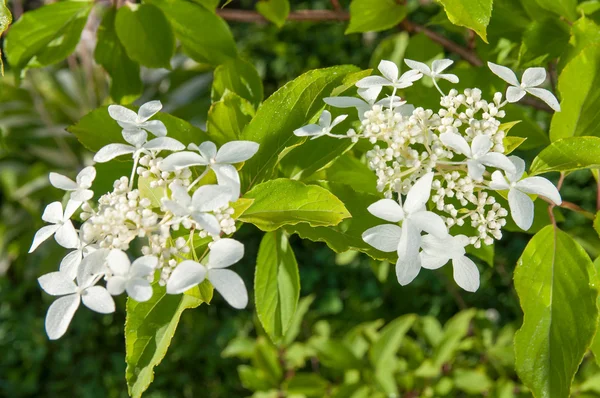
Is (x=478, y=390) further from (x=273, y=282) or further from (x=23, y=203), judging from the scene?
(x=23, y=203)

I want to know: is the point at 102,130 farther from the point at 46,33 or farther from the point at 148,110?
the point at 46,33

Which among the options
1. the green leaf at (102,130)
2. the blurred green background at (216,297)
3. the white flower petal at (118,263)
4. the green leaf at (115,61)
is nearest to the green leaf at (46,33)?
the green leaf at (115,61)

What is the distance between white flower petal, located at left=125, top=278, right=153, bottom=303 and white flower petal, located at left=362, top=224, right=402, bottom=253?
0.21 meters

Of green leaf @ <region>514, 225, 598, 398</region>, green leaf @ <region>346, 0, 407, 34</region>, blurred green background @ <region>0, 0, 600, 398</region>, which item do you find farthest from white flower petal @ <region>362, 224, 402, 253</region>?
blurred green background @ <region>0, 0, 600, 398</region>

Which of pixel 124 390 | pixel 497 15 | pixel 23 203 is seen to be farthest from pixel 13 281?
pixel 497 15

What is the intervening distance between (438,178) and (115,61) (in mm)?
624

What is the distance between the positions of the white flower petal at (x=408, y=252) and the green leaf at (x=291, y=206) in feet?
0.21

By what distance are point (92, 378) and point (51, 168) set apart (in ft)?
3.12

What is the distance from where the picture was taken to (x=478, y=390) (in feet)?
4.37

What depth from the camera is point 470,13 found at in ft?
1.98

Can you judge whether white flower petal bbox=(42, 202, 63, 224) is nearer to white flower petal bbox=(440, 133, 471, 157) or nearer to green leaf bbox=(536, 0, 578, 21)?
white flower petal bbox=(440, 133, 471, 157)

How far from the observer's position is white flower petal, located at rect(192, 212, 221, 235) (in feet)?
1.66

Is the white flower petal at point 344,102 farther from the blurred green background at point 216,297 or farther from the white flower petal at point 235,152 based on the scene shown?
the blurred green background at point 216,297

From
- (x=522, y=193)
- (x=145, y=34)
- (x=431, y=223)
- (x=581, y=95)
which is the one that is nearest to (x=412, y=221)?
(x=431, y=223)
